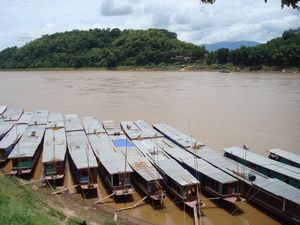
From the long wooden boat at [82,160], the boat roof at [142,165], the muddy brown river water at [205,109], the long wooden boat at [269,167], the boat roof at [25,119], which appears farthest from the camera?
the boat roof at [25,119]

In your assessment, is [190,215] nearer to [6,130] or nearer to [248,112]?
[6,130]

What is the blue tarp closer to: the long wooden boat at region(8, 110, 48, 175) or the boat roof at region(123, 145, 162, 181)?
the boat roof at region(123, 145, 162, 181)

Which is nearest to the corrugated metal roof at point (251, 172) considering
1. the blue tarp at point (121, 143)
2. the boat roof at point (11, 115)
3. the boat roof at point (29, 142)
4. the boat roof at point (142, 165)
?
the boat roof at point (142, 165)

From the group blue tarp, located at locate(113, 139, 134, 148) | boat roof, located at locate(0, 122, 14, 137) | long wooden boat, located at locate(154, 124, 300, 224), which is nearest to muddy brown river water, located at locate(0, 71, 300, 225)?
long wooden boat, located at locate(154, 124, 300, 224)

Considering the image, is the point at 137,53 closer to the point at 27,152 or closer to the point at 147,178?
the point at 27,152

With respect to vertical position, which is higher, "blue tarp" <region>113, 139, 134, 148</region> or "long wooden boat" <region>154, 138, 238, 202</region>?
"blue tarp" <region>113, 139, 134, 148</region>

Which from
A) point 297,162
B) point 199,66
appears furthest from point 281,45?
point 297,162

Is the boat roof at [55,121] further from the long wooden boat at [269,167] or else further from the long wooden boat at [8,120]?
the long wooden boat at [269,167]
